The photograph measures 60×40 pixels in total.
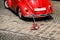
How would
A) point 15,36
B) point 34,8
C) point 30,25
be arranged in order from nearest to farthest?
point 15,36
point 30,25
point 34,8

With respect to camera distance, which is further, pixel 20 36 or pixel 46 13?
pixel 46 13

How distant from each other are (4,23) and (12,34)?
5.33 ft

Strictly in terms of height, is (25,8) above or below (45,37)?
above

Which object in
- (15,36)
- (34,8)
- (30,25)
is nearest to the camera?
(15,36)

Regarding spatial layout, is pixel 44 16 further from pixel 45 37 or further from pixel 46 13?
pixel 45 37

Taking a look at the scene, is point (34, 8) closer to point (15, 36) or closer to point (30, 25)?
point (30, 25)

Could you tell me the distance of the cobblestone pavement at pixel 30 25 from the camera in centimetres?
930

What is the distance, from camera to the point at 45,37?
8820mm

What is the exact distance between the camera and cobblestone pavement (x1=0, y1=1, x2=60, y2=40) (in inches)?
366

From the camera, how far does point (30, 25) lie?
10.3 metres

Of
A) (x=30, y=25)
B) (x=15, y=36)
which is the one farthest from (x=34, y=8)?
(x=15, y=36)

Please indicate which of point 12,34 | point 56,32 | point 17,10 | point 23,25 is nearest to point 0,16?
→ point 17,10

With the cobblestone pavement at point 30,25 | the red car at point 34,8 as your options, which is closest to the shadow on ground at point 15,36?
the cobblestone pavement at point 30,25

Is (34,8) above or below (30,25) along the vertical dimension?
above
